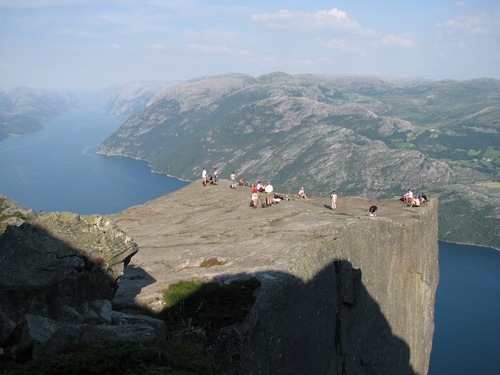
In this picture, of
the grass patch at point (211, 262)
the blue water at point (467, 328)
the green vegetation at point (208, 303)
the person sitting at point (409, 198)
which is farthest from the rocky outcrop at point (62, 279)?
the blue water at point (467, 328)

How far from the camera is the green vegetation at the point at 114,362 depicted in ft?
34.7

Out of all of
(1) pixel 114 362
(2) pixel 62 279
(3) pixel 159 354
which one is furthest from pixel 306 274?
(1) pixel 114 362

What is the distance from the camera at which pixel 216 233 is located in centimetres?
3322

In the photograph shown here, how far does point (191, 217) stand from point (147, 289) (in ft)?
67.4

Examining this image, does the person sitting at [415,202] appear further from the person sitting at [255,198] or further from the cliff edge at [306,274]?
the person sitting at [255,198]

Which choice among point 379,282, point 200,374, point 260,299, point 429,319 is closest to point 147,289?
point 260,299

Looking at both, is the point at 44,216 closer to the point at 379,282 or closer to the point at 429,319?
the point at 379,282

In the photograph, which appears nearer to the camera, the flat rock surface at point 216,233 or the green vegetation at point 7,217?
the flat rock surface at point 216,233

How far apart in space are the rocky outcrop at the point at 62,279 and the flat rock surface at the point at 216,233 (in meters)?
2.53

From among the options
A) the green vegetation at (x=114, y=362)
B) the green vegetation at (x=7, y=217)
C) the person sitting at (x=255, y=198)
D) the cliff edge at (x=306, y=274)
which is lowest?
the cliff edge at (x=306, y=274)

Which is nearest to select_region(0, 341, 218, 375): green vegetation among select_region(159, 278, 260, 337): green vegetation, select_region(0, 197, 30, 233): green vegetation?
select_region(159, 278, 260, 337): green vegetation

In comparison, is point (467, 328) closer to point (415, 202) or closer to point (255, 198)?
point (415, 202)

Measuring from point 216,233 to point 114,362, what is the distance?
2246 centimetres

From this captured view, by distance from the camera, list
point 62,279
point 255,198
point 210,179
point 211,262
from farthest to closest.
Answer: point 210,179 < point 255,198 < point 211,262 < point 62,279
